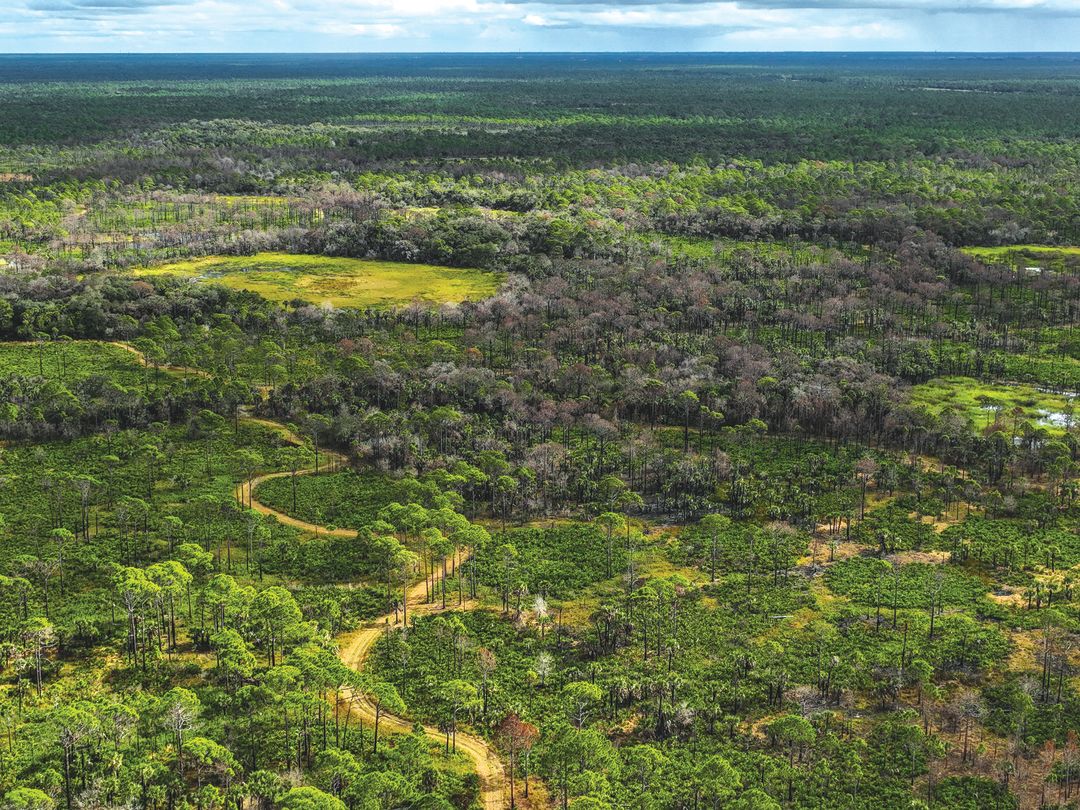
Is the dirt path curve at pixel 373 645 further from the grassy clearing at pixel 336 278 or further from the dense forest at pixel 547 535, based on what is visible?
the grassy clearing at pixel 336 278

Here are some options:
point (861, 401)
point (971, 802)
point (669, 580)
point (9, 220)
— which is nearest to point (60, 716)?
point (669, 580)

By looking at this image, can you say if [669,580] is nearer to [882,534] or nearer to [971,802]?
[882,534]

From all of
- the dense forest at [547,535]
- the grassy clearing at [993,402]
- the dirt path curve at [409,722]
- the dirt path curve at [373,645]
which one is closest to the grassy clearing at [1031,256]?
the dense forest at [547,535]

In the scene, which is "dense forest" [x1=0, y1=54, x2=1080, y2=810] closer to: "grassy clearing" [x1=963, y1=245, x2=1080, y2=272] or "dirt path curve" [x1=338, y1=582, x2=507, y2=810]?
"dirt path curve" [x1=338, y1=582, x2=507, y2=810]

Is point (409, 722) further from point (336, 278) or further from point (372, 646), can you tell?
point (336, 278)

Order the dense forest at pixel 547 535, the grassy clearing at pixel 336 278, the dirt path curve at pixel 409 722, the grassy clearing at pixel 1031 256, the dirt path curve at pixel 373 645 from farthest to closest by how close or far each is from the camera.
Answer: the grassy clearing at pixel 1031 256 < the grassy clearing at pixel 336 278 < the dense forest at pixel 547 535 < the dirt path curve at pixel 373 645 < the dirt path curve at pixel 409 722

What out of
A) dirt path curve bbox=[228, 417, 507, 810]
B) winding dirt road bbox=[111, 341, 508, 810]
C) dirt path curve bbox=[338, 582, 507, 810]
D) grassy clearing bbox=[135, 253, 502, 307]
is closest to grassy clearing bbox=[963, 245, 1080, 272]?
grassy clearing bbox=[135, 253, 502, 307]
